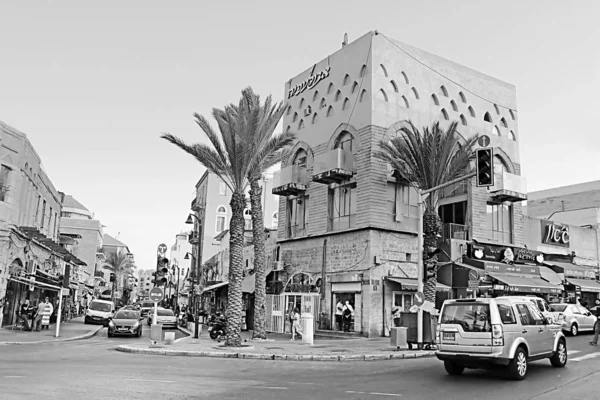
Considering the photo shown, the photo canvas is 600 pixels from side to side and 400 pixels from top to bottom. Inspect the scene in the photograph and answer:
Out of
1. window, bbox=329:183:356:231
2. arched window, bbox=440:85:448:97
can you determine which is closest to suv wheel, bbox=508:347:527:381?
window, bbox=329:183:356:231

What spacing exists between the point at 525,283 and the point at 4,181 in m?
27.7

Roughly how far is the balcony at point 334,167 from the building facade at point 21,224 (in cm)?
1576

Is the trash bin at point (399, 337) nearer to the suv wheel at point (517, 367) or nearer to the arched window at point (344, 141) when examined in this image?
the suv wheel at point (517, 367)

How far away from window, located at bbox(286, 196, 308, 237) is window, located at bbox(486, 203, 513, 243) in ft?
36.0

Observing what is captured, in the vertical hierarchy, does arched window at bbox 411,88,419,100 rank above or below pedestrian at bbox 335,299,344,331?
above

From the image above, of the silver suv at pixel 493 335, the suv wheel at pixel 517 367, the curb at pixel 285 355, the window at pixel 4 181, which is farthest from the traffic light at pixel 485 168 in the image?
the window at pixel 4 181

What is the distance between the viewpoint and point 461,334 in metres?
12.6

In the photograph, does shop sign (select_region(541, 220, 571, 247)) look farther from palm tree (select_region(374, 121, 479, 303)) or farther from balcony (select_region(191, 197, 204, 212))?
balcony (select_region(191, 197, 204, 212))

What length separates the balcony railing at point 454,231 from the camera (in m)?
30.6

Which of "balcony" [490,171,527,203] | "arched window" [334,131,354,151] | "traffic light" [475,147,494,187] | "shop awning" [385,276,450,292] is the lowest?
"shop awning" [385,276,450,292]

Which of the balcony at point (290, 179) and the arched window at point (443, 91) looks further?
the balcony at point (290, 179)

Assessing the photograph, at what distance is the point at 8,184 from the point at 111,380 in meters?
20.1

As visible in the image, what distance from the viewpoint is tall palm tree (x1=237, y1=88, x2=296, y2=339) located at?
22906 mm

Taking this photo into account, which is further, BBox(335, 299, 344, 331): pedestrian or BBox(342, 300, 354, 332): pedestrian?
BBox(335, 299, 344, 331): pedestrian
